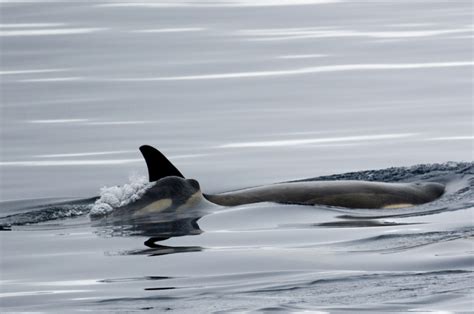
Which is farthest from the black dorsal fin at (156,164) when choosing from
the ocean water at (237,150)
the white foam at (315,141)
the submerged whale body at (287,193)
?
Answer: the white foam at (315,141)

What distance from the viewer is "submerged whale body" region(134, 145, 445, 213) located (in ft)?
46.4

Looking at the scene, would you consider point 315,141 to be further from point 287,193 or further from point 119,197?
point 119,197

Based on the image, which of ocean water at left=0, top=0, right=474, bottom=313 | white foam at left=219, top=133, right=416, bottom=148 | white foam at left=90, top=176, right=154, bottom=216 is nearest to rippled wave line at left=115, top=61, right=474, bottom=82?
ocean water at left=0, top=0, right=474, bottom=313

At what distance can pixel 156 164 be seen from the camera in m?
14.1

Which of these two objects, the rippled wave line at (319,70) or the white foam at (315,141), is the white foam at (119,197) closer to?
the white foam at (315,141)

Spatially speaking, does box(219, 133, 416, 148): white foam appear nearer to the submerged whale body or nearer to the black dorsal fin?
the submerged whale body

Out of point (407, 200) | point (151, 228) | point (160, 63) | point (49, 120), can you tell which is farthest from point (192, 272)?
point (160, 63)

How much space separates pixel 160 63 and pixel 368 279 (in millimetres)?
20019

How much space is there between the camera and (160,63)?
97.8 ft

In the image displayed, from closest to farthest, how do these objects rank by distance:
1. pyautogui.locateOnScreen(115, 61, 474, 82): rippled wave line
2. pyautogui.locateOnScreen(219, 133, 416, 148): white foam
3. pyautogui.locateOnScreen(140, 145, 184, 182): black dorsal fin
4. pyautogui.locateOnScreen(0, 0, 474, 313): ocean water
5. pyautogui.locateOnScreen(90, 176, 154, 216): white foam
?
pyautogui.locateOnScreen(0, 0, 474, 313): ocean water → pyautogui.locateOnScreen(140, 145, 184, 182): black dorsal fin → pyautogui.locateOnScreen(90, 176, 154, 216): white foam → pyautogui.locateOnScreen(219, 133, 416, 148): white foam → pyautogui.locateOnScreen(115, 61, 474, 82): rippled wave line

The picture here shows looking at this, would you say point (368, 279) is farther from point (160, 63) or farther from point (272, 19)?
point (272, 19)

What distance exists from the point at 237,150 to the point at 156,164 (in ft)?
17.1

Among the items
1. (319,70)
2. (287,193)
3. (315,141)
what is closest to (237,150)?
(315,141)

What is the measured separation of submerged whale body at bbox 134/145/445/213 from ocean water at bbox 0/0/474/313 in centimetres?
22
